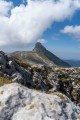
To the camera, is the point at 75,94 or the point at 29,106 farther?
the point at 75,94

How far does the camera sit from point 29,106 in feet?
39.5

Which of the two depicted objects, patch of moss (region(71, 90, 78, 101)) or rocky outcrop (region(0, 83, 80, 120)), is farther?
patch of moss (region(71, 90, 78, 101))

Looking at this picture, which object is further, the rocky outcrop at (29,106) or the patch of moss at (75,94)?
the patch of moss at (75,94)

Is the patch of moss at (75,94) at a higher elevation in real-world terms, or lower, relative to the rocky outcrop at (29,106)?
lower

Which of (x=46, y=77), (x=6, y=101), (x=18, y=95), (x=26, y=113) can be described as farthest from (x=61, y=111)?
(x=46, y=77)

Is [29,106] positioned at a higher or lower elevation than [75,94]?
higher

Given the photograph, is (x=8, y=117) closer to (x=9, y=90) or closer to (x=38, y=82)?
(x=9, y=90)

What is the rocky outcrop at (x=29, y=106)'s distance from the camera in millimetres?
11219

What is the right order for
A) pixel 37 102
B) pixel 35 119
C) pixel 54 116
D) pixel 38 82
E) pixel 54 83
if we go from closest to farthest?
pixel 35 119 → pixel 54 116 → pixel 37 102 → pixel 38 82 → pixel 54 83

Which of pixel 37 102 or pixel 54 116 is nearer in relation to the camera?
pixel 54 116

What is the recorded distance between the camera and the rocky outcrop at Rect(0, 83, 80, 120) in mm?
11219

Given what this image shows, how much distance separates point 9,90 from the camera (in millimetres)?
12953

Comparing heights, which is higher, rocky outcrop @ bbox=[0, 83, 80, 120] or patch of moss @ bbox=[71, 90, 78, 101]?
rocky outcrop @ bbox=[0, 83, 80, 120]

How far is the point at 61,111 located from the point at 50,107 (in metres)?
1.06
